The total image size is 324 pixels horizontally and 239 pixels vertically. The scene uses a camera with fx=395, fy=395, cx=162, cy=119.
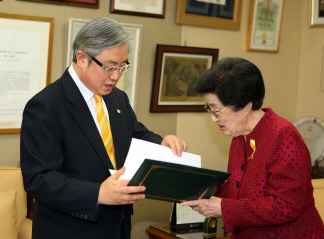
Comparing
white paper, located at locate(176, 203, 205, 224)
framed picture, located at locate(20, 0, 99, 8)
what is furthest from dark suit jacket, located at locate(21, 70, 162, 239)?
framed picture, located at locate(20, 0, 99, 8)

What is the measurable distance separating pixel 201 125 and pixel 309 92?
1.58 m

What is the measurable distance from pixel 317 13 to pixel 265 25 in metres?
0.65

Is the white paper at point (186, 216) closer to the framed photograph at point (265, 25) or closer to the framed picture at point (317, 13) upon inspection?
the framed photograph at point (265, 25)

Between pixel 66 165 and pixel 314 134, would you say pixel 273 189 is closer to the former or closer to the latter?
pixel 66 165

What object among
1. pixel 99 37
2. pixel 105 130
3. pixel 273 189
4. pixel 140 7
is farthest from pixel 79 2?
pixel 273 189

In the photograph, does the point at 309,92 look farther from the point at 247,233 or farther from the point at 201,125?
the point at 247,233

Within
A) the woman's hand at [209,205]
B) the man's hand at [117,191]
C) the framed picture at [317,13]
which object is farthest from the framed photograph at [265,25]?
the man's hand at [117,191]

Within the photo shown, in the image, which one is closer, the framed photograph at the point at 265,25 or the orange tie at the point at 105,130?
the orange tie at the point at 105,130

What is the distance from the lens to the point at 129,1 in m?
3.55

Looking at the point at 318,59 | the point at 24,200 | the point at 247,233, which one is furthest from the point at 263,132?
the point at 318,59

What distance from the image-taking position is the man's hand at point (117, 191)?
1.89 m

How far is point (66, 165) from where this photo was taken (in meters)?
2.08

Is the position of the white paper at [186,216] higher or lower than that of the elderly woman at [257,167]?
lower

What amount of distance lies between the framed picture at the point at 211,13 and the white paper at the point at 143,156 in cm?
204
